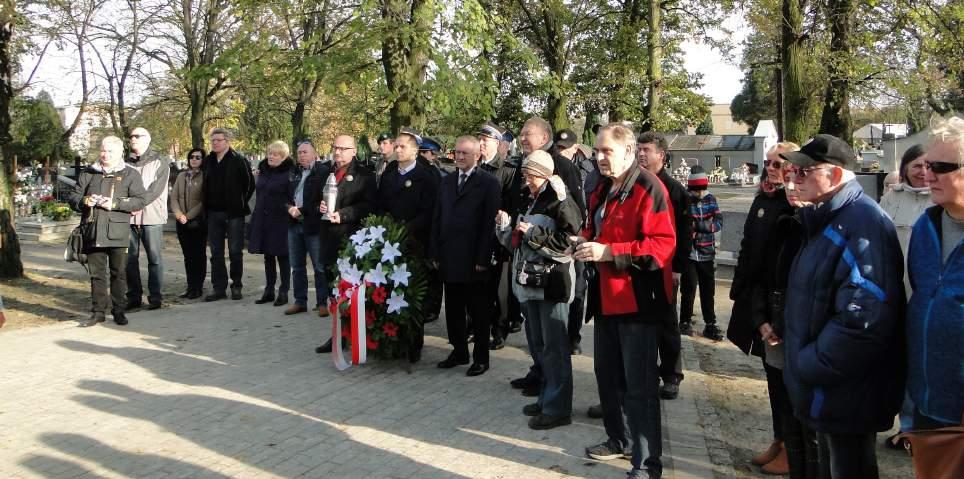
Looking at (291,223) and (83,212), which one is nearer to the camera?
(83,212)

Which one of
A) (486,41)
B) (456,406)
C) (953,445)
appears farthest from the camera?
(486,41)

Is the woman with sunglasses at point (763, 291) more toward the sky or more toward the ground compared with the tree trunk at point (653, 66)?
more toward the ground

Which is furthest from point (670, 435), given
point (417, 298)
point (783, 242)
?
point (417, 298)

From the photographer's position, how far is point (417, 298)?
6.50 meters

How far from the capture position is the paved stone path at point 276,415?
4555mm

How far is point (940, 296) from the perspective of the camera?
2680mm

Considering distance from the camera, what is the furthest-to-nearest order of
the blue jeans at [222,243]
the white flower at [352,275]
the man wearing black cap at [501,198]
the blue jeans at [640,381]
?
1. the blue jeans at [222,243]
2. the man wearing black cap at [501,198]
3. the white flower at [352,275]
4. the blue jeans at [640,381]

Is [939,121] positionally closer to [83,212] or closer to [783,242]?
[783,242]

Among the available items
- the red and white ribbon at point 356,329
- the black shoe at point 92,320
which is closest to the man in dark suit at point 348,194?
the red and white ribbon at point 356,329

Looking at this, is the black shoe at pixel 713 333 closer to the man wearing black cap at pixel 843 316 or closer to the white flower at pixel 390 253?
the white flower at pixel 390 253

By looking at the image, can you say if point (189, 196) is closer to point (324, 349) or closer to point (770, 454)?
point (324, 349)

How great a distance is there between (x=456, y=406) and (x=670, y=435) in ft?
5.31

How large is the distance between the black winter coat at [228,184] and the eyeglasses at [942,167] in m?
8.46

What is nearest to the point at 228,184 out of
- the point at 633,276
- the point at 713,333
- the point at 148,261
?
the point at 148,261
